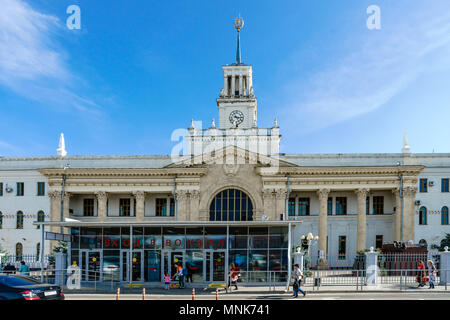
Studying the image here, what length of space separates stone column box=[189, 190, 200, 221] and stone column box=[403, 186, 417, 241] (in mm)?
21671

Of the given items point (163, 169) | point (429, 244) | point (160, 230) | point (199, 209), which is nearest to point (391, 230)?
point (429, 244)

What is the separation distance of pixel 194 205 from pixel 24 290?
31.5 meters

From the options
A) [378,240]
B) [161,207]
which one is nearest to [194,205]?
[161,207]

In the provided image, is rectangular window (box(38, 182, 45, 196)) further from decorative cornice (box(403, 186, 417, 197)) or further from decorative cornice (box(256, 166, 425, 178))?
decorative cornice (box(403, 186, 417, 197))

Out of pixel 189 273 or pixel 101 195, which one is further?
pixel 101 195

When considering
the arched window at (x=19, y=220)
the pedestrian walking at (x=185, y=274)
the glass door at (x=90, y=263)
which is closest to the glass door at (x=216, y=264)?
the pedestrian walking at (x=185, y=274)

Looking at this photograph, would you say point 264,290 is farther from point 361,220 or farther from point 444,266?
point 361,220

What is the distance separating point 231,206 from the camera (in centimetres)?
4662

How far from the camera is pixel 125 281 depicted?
29016 millimetres

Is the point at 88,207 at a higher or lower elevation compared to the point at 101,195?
lower

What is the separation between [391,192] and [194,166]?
2177cm

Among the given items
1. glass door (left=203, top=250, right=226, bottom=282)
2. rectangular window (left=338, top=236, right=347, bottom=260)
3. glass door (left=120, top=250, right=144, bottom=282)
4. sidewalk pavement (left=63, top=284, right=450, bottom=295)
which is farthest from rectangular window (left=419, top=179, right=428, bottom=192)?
glass door (left=120, top=250, right=144, bottom=282)

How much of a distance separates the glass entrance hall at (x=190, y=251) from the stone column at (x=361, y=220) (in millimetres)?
19196
